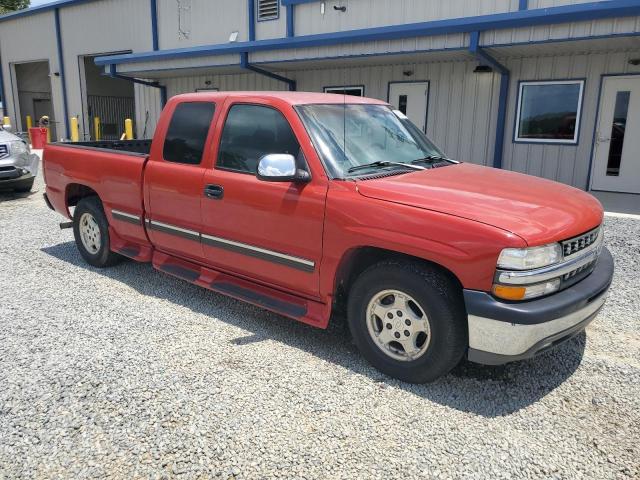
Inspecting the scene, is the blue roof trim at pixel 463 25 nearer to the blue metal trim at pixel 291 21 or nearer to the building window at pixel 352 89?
the building window at pixel 352 89

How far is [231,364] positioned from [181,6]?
17425 millimetres

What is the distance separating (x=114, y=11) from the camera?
66.9ft

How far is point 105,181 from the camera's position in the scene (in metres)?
5.43

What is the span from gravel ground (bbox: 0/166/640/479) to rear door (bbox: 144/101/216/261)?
2.09 ft

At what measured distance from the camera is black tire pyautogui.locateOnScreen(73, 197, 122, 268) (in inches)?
225

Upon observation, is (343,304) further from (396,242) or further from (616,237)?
(616,237)

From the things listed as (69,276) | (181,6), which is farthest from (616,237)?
(181,6)

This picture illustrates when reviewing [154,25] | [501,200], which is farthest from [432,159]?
[154,25]

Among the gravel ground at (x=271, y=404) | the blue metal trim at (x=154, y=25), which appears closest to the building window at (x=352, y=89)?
the blue metal trim at (x=154, y=25)

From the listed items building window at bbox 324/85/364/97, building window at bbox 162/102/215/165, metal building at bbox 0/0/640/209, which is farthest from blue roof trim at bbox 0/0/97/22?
building window at bbox 162/102/215/165

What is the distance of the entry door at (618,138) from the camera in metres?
10.4

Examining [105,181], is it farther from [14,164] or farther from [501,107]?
[501,107]

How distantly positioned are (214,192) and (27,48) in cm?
2544

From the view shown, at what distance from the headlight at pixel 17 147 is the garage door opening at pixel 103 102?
12874 millimetres
